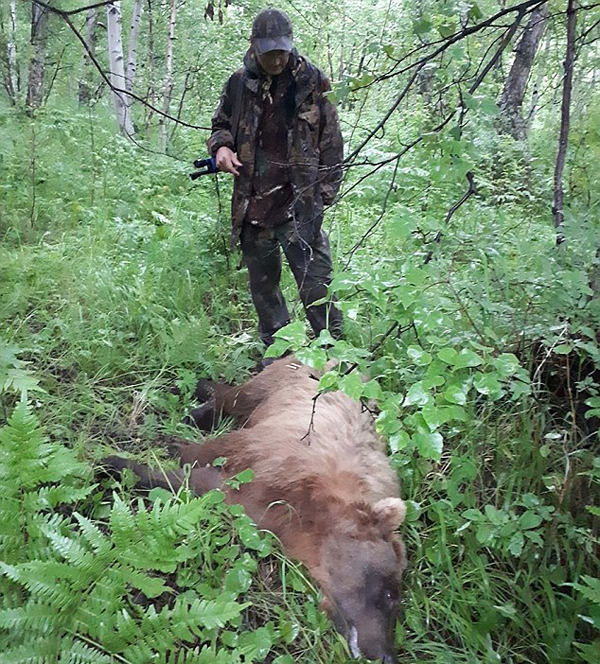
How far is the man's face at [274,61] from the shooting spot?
418cm

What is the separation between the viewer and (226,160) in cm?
449

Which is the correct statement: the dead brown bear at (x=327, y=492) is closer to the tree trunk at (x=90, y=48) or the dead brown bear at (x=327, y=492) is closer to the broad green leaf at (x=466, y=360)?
the broad green leaf at (x=466, y=360)

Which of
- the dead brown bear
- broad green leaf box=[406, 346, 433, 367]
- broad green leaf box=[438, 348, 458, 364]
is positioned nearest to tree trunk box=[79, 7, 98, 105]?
the dead brown bear

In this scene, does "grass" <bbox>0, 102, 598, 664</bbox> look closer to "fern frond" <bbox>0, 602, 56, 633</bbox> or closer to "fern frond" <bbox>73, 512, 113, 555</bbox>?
"fern frond" <bbox>73, 512, 113, 555</bbox>

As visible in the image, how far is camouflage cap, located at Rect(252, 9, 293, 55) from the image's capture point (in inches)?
162

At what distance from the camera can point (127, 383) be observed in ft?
14.7

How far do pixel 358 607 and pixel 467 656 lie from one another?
53 cm

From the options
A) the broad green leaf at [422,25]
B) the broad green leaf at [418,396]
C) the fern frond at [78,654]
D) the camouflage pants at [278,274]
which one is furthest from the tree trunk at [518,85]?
the fern frond at [78,654]

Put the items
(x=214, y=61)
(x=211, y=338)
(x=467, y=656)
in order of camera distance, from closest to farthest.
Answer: (x=467, y=656), (x=211, y=338), (x=214, y=61)

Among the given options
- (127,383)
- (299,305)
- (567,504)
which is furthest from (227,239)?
(567,504)

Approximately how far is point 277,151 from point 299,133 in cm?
27

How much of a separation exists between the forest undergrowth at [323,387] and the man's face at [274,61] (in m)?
1.33

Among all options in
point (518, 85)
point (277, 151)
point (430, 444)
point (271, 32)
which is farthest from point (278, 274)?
point (518, 85)

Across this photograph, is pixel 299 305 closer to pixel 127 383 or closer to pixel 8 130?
pixel 127 383
